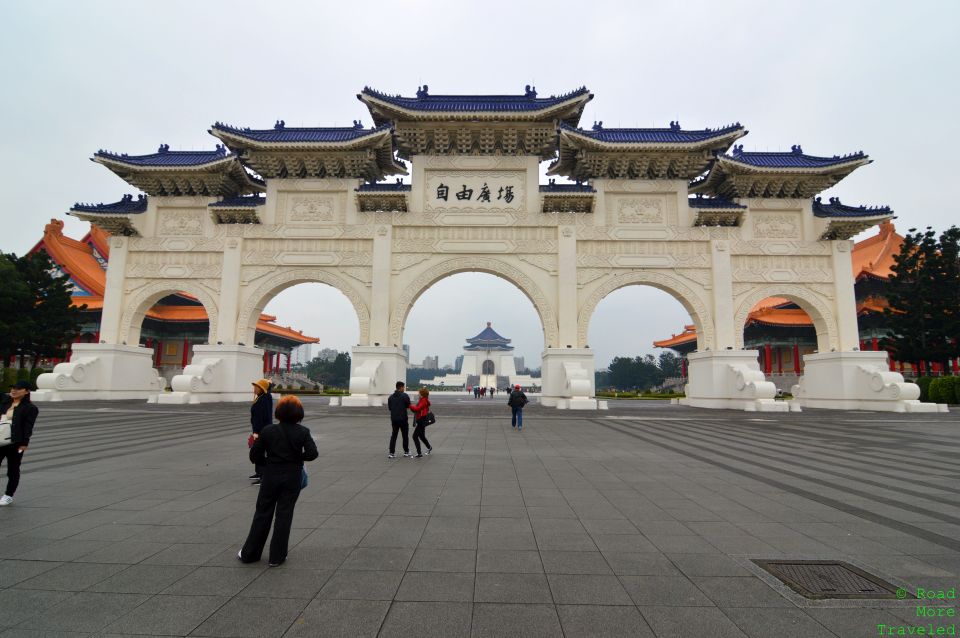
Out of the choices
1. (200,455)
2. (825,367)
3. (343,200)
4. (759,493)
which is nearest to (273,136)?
(343,200)

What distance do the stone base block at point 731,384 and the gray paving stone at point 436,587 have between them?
18.4 meters

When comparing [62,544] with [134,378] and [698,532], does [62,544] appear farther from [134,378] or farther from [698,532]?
[134,378]

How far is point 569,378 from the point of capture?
1903 centimetres

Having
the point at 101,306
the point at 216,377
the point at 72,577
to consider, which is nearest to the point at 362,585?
the point at 72,577

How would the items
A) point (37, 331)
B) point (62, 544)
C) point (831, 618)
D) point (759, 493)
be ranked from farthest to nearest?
point (37, 331)
point (759, 493)
point (62, 544)
point (831, 618)

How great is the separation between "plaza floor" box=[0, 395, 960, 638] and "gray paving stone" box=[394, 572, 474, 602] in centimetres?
2

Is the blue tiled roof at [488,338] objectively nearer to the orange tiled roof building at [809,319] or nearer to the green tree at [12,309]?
the orange tiled roof building at [809,319]

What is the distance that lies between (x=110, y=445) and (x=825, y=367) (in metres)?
23.7

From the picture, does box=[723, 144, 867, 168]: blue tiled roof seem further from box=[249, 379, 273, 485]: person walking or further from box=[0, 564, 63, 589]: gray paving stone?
box=[0, 564, 63, 589]: gray paving stone

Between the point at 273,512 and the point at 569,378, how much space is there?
16.3m

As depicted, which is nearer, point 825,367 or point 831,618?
point 831,618

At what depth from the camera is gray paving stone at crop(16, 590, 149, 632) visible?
2.57 meters

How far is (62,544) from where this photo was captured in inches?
149

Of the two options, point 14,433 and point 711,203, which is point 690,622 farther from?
point 711,203
